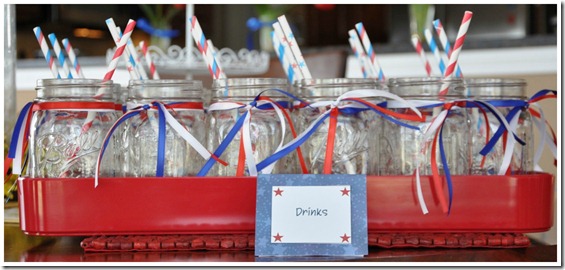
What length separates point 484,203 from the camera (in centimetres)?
85

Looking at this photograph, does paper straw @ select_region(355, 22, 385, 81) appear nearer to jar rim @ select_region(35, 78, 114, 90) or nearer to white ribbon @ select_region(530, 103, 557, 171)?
white ribbon @ select_region(530, 103, 557, 171)

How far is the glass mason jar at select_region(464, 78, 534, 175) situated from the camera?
89 centimetres

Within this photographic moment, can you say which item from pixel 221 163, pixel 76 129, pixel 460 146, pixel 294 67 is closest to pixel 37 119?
pixel 76 129

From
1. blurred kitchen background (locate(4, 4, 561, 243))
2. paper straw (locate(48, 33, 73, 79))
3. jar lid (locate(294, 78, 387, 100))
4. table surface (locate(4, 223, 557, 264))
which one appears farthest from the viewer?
blurred kitchen background (locate(4, 4, 561, 243))

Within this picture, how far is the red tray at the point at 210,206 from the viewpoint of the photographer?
838 millimetres

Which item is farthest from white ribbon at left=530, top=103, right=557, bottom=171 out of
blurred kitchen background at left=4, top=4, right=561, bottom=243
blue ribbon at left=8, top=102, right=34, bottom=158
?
blurred kitchen background at left=4, top=4, right=561, bottom=243

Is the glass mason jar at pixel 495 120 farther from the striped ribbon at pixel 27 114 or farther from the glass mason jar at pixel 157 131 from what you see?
the striped ribbon at pixel 27 114

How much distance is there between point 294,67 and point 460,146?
0.25 metres

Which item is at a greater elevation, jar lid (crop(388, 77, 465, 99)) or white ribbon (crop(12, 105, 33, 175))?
jar lid (crop(388, 77, 465, 99))

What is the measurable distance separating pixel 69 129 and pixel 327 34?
15.6 ft

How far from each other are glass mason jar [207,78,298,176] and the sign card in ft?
0.31

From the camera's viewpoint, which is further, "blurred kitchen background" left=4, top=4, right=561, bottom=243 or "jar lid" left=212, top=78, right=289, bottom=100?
"blurred kitchen background" left=4, top=4, right=561, bottom=243

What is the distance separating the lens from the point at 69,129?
0.87 meters

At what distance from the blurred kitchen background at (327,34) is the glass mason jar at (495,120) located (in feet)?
2.32
